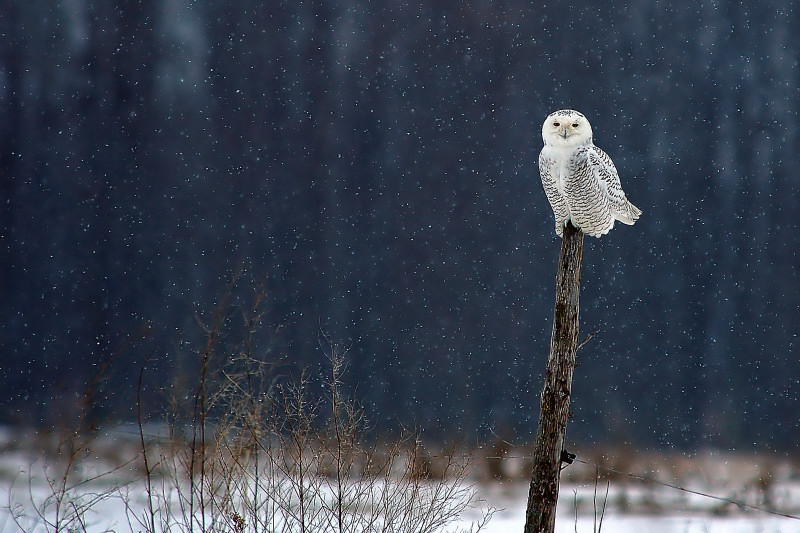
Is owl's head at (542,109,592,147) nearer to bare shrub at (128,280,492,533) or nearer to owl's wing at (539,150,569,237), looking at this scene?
owl's wing at (539,150,569,237)

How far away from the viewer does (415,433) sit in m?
4.09

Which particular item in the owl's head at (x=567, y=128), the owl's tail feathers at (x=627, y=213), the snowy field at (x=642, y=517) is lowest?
the snowy field at (x=642, y=517)

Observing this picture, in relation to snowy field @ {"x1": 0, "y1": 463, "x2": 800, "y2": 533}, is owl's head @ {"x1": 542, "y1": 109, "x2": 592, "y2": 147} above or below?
above

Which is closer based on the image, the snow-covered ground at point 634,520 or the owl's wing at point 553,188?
the owl's wing at point 553,188

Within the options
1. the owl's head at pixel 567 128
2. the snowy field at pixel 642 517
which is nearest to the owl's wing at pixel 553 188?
the owl's head at pixel 567 128

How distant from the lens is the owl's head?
3.61 metres

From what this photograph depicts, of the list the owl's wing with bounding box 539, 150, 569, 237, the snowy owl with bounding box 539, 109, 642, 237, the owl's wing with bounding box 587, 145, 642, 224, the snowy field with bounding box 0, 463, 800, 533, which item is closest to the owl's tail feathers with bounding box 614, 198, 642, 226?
the owl's wing with bounding box 587, 145, 642, 224

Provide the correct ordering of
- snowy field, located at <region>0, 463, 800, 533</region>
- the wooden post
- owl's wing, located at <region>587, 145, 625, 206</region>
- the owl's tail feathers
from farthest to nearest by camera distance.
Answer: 1. snowy field, located at <region>0, 463, 800, 533</region>
2. the owl's tail feathers
3. owl's wing, located at <region>587, 145, 625, 206</region>
4. the wooden post

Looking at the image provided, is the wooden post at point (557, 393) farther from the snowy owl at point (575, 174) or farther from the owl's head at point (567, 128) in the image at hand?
the owl's head at point (567, 128)

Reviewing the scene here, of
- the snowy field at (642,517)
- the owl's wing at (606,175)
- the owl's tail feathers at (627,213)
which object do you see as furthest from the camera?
the snowy field at (642,517)

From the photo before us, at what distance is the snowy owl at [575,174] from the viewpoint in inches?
141

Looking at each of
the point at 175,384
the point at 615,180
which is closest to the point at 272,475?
the point at 175,384

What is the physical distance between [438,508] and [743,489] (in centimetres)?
832

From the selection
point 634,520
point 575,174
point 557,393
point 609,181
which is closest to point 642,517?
point 634,520
